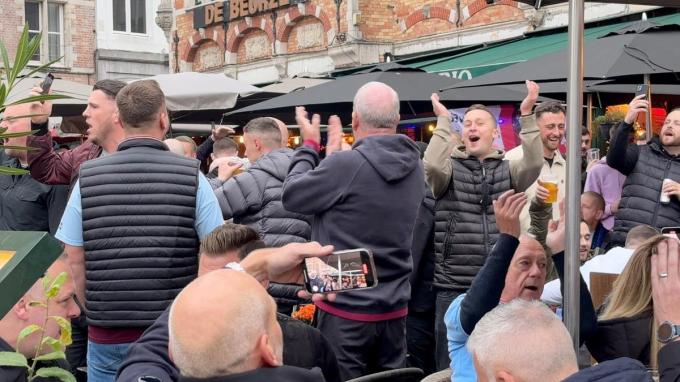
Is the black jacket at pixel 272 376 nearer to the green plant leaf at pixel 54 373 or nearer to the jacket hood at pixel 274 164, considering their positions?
the green plant leaf at pixel 54 373

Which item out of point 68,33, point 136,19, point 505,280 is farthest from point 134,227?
point 136,19

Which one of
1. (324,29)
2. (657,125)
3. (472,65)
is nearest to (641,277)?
(657,125)

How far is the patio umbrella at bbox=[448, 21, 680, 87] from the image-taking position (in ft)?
23.4

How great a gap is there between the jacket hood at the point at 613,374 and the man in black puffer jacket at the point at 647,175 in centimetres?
384

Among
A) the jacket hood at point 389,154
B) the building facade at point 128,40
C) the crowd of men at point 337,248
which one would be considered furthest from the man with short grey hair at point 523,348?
the building facade at point 128,40

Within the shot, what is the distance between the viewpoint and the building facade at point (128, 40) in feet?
109

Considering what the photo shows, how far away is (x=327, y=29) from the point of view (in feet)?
68.6

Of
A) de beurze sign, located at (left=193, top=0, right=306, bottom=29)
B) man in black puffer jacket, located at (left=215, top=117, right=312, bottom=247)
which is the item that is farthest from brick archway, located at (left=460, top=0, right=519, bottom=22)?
man in black puffer jacket, located at (left=215, top=117, right=312, bottom=247)

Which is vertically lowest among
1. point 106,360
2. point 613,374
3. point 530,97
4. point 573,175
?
point 106,360

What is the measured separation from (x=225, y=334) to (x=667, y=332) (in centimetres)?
149

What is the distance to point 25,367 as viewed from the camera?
272 cm

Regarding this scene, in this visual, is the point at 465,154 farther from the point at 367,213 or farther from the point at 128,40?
the point at 128,40

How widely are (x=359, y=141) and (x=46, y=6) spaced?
29995 mm

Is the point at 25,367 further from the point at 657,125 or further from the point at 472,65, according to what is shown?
the point at 472,65
